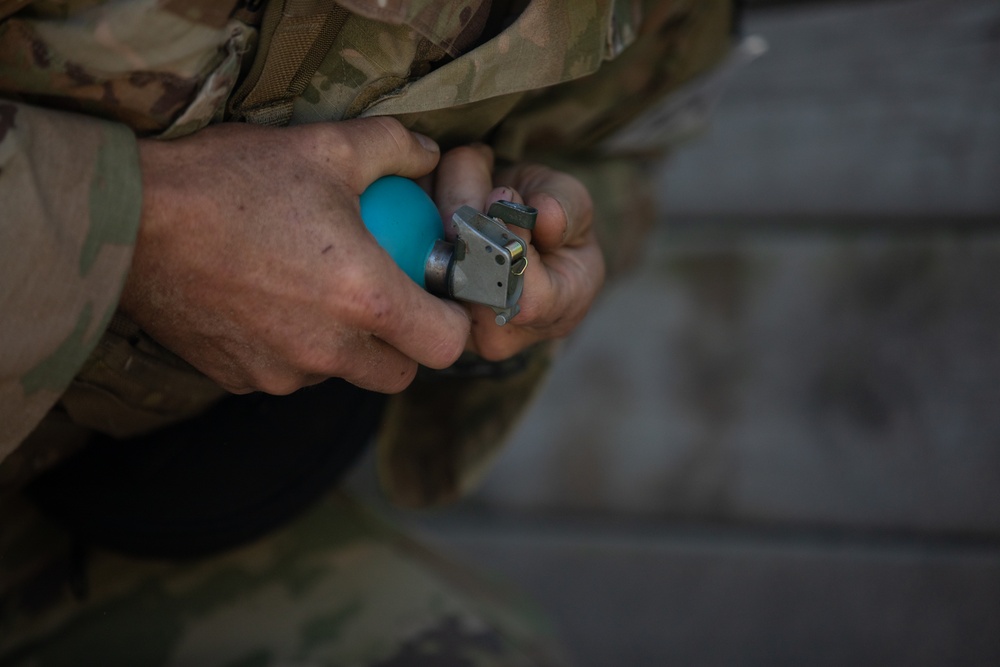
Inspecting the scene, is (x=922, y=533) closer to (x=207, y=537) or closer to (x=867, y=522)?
(x=867, y=522)

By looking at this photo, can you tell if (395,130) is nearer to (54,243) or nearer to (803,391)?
(54,243)

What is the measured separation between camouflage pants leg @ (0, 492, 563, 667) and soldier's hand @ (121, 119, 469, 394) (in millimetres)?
488

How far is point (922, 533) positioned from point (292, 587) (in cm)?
125

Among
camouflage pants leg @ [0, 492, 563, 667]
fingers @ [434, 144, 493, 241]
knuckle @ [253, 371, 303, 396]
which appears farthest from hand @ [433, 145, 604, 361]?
camouflage pants leg @ [0, 492, 563, 667]

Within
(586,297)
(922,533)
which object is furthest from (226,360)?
(922,533)

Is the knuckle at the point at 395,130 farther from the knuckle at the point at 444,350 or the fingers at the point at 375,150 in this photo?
the knuckle at the point at 444,350

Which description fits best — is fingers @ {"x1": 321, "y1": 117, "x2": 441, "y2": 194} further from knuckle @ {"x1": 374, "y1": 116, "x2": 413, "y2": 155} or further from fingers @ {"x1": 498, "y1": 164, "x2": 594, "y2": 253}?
fingers @ {"x1": 498, "y1": 164, "x2": 594, "y2": 253}

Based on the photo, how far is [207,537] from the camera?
0.99m

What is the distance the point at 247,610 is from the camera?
107 cm

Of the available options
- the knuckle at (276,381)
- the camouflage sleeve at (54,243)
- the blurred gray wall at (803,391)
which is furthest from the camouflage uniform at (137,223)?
the blurred gray wall at (803,391)

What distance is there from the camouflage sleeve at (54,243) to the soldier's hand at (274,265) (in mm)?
28

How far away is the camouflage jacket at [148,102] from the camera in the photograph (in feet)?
1.88

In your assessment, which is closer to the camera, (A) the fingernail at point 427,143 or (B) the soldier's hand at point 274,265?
(B) the soldier's hand at point 274,265

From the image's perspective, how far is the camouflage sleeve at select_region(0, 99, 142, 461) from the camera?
554 millimetres
